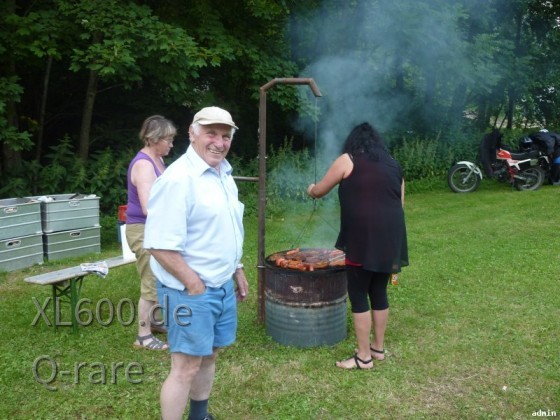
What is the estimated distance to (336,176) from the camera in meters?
3.40

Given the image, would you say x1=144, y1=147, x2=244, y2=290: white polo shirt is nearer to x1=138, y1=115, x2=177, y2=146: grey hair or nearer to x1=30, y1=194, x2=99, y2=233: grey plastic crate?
x1=138, y1=115, x2=177, y2=146: grey hair

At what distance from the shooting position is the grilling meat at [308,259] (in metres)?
A: 3.84

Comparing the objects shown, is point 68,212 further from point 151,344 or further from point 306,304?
point 306,304

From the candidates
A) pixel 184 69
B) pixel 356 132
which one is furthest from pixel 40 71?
pixel 356 132

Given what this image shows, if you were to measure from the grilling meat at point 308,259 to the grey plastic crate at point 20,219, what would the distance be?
3343 mm

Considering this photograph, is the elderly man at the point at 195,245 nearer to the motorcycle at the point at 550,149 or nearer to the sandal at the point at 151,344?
the sandal at the point at 151,344

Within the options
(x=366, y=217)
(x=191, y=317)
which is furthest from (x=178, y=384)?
(x=366, y=217)

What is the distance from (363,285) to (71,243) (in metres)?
4.36

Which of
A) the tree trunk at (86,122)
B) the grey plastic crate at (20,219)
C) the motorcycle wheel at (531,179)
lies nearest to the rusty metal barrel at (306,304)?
the grey plastic crate at (20,219)

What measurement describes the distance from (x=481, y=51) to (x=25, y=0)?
27.5ft

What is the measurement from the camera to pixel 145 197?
3486mm

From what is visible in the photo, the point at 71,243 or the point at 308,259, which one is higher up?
the point at 308,259

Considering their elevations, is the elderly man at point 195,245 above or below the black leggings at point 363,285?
above

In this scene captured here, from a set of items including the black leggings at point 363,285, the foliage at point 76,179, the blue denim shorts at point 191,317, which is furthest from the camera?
the foliage at point 76,179
